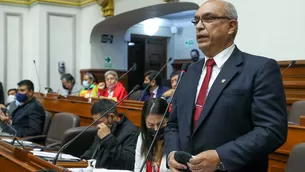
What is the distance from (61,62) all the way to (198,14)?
638 cm

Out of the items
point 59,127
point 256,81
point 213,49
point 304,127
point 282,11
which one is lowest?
point 59,127

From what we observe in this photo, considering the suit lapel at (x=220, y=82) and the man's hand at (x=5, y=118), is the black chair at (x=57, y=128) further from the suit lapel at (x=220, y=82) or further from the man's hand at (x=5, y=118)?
the suit lapel at (x=220, y=82)

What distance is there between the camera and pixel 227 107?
4.39 feet

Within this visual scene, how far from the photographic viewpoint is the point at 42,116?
425 cm

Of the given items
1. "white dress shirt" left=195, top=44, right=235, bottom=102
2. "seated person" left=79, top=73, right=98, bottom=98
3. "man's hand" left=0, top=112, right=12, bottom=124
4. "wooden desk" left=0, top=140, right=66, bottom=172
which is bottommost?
"man's hand" left=0, top=112, right=12, bottom=124

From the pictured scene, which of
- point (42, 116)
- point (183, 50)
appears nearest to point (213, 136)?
point (42, 116)

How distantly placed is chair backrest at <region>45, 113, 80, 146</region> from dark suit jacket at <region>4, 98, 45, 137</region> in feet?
0.60

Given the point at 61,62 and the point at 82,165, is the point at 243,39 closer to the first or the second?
the point at 82,165

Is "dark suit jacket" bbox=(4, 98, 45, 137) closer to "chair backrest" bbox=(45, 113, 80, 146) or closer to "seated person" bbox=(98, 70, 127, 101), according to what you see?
"chair backrest" bbox=(45, 113, 80, 146)

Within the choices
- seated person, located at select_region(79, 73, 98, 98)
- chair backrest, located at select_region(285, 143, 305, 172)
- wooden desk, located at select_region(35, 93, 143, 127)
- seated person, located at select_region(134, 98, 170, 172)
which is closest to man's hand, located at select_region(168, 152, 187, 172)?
seated person, located at select_region(134, 98, 170, 172)

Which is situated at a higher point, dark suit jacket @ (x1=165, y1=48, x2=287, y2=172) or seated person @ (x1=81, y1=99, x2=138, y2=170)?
dark suit jacket @ (x1=165, y1=48, x2=287, y2=172)

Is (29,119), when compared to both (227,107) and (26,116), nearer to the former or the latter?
(26,116)

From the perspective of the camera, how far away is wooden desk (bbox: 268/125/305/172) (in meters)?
2.32

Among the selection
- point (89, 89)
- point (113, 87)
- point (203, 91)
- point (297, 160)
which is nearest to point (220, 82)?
point (203, 91)
